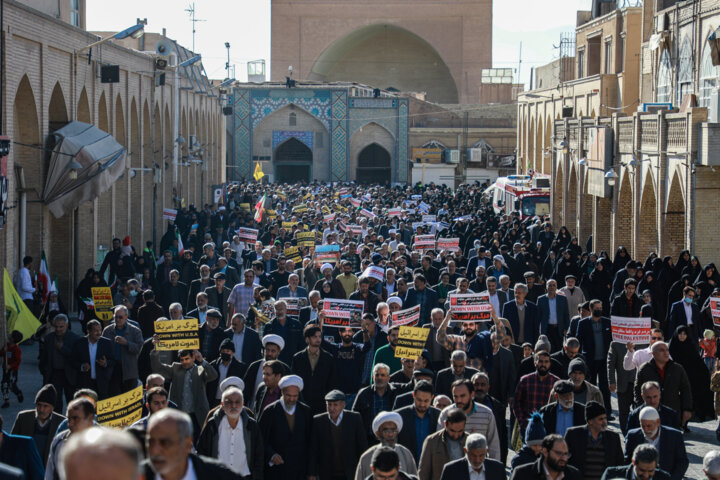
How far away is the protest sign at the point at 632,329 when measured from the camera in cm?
1046

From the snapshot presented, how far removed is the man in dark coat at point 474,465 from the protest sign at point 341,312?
5.22 m

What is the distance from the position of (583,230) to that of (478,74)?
126 feet

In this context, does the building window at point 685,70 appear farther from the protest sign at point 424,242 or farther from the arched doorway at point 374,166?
the arched doorway at point 374,166

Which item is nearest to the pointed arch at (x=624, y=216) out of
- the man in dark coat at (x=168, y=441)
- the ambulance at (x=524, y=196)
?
the ambulance at (x=524, y=196)

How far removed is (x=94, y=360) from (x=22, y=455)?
3703 millimetres

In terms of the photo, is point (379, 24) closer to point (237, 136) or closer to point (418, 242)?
point (237, 136)

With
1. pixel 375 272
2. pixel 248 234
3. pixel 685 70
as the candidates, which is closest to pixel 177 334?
pixel 375 272

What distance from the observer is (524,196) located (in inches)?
1246

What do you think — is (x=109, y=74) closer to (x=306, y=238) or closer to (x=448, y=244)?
(x=306, y=238)

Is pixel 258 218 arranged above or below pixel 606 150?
below

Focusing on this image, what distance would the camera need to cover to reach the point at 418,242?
62.7 feet

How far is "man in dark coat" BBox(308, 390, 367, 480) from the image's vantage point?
288 inches

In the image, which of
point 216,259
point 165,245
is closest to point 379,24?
point 165,245

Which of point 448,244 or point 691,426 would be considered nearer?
point 691,426
